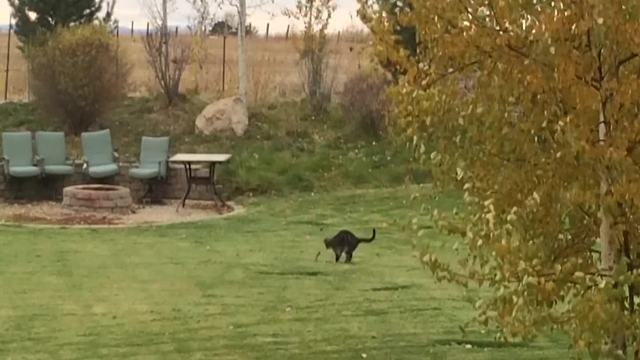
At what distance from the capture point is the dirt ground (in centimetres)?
1371

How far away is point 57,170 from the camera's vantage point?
1579cm

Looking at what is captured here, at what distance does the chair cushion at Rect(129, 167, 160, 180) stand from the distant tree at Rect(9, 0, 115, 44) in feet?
17.2

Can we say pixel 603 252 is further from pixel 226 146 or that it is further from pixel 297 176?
pixel 226 146

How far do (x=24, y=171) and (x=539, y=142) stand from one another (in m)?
12.6

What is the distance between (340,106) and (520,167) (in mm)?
15612

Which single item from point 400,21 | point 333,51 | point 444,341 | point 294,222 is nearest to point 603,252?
point 400,21

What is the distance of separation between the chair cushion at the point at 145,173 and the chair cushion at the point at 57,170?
2.87 feet

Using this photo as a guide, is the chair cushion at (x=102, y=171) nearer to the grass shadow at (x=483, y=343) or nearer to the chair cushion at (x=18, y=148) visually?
the chair cushion at (x=18, y=148)

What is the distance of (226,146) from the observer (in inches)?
705

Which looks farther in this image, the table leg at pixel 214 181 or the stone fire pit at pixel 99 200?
the table leg at pixel 214 181

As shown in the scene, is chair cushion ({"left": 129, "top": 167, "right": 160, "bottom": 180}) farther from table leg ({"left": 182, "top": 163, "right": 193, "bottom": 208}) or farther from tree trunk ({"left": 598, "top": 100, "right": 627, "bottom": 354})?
tree trunk ({"left": 598, "top": 100, "right": 627, "bottom": 354})

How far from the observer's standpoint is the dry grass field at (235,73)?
20781 millimetres

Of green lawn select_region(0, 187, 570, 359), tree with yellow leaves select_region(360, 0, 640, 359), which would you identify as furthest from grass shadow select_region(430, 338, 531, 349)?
tree with yellow leaves select_region(360, 0, 640, 359)

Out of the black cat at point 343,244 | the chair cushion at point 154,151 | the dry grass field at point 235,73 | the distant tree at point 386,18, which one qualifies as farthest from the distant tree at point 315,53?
the distant tree at point 386,18
